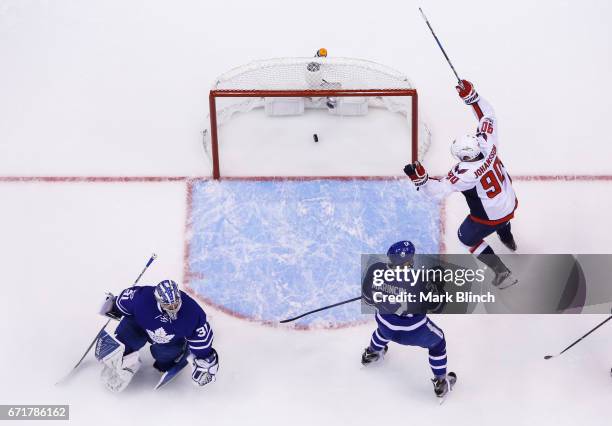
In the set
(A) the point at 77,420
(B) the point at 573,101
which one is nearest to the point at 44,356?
(A) the point at 77,420

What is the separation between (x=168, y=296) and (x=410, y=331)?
1261 millimetres

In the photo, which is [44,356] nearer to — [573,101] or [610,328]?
[610,328]

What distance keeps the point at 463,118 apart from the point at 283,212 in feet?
4.65

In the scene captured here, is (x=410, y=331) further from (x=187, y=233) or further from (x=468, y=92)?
(x=187, y=233)

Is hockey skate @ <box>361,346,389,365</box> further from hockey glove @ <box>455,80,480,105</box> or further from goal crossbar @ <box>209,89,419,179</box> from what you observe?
goal crossbar @ <box>209,89,419,179</box>

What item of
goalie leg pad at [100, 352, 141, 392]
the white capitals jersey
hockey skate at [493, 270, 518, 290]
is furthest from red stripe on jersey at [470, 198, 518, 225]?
goalie leg pad at [100, 352, 141, 392]

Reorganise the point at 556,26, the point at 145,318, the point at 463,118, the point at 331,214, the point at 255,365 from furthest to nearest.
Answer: the point at 556,26 < the point at 463,118 < the point at 331,214 < the point at 255,365 < the point at 145,318

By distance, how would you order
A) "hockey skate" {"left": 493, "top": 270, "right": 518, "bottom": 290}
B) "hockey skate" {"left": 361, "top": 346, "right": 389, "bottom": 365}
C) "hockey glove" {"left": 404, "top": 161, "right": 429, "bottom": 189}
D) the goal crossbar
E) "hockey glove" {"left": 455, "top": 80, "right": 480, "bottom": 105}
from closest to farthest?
"hockey glove" {"left": 404, "top": 161, "right": 429, "bottom": 189} → "hockey skate" {"left": 361, "top": 346, "right": 389, "bottom": 365} → "hockey glove" {"left": 455, "top": 80, "right": 480, "bottom": 105} → "hockey skate" {"left": 493, "top": 270, "right": 518, "bottom": 290} → the goal crossbar

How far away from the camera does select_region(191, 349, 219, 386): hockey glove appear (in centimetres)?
630

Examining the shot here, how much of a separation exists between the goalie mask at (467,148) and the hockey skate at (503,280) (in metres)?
0.86

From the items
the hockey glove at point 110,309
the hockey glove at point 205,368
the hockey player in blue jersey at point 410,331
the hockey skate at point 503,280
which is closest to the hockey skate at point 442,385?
the hockey player in blue jersey at point 410,331

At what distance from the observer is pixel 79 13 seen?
8.48 meters

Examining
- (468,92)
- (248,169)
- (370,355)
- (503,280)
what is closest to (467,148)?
(468,92)

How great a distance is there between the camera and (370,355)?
6523mm
